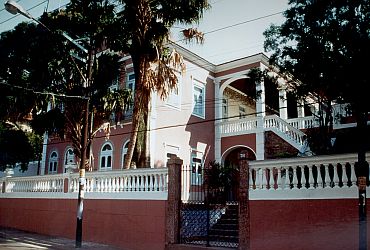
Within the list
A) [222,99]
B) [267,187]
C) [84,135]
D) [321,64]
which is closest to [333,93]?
[321,64]

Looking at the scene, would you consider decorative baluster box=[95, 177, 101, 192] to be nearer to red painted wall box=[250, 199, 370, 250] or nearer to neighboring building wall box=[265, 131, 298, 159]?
red painted wall box=[250, 199, 370, 250]

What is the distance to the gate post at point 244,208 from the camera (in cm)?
954

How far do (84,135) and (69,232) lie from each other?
4067 millimetres

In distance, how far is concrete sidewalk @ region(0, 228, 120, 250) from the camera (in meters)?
12.3

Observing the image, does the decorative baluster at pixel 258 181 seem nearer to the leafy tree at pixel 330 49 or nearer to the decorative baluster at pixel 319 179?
the decorative baluster at pixel 319 179

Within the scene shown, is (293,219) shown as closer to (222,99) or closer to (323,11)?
(323,11)

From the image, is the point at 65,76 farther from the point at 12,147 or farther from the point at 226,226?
the point at 226,226

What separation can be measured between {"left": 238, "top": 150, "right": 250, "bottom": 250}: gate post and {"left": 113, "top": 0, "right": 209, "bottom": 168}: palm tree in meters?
5.22

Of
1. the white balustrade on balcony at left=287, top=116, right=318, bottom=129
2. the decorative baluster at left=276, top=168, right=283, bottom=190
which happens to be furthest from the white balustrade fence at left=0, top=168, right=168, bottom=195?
the white balustrade on balcony at left=287, top=116, right=318, bottom=129

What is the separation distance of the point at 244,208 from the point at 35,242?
26.1 feet

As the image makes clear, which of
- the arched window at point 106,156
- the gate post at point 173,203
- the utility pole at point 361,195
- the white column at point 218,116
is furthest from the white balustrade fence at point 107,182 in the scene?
the white column at point 218,116

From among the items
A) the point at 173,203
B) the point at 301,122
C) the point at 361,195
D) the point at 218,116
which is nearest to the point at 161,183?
the point at 173,203

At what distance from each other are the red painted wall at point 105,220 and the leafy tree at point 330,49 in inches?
221

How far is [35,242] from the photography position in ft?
43.9
